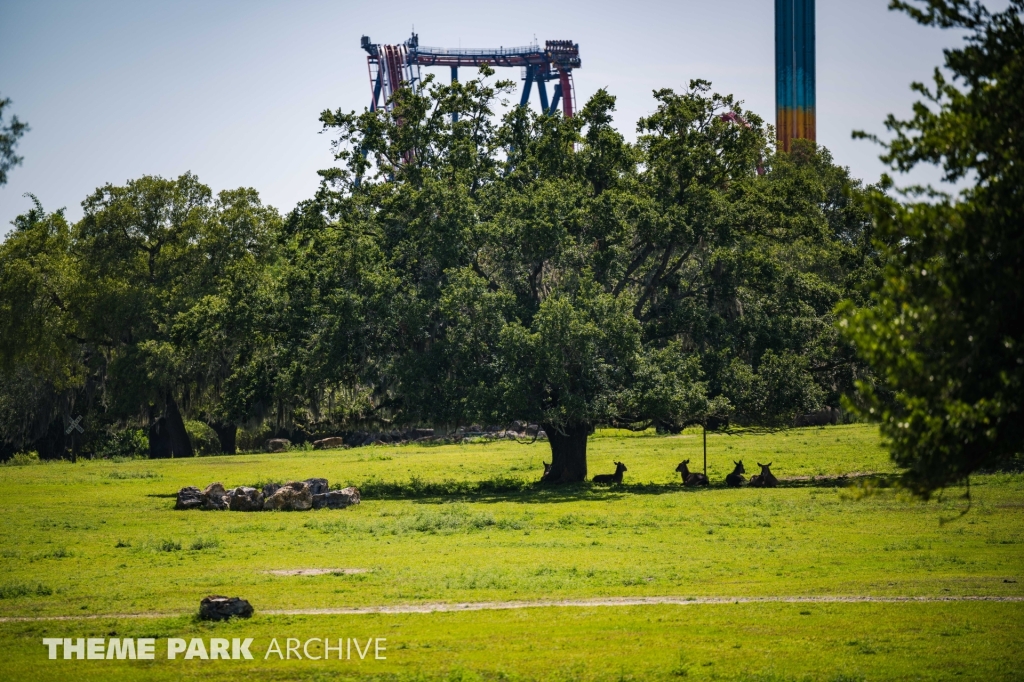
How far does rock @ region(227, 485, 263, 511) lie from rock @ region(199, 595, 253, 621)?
1818cm

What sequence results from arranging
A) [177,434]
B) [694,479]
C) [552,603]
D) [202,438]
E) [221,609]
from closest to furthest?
[221,609]
[552,603]
[694,479]
[177,434]
[202,438]

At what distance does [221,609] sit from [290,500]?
18046 millimetres

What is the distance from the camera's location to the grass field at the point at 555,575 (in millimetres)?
16531

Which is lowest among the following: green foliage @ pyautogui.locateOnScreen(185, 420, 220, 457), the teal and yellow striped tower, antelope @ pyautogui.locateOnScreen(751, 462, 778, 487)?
antelope @ pyautogui.locateOnScreen(751, 462, 778, 487)

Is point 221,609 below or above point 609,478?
below

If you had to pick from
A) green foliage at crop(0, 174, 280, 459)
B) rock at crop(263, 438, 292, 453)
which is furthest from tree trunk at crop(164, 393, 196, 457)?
rock at crop(263, 438, 292, 453)

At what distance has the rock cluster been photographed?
36750 mm

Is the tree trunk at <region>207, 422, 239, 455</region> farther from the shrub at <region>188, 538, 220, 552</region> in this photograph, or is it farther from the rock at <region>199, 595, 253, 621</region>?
the rock at <region>199, 595, 253, 621</region>

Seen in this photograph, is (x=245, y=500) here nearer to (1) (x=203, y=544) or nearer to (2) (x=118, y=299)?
(1) (x=203, y=544)

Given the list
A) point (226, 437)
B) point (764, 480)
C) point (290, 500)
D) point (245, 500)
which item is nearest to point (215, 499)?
point (245, 500)

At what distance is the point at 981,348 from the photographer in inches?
492

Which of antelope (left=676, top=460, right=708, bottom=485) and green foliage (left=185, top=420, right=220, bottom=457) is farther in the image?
green foliage (left=185, top=420, right=220, bottom=457)

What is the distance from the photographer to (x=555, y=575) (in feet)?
76.5

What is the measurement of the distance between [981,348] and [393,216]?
35.1 meters
